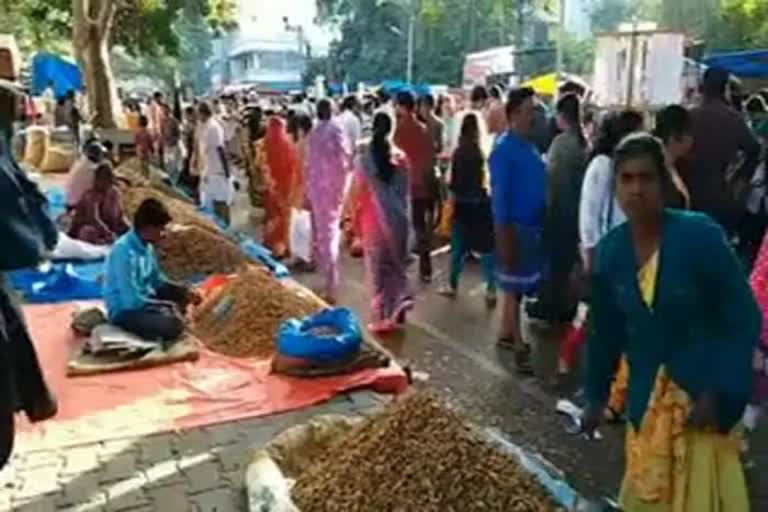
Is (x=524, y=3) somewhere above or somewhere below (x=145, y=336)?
above

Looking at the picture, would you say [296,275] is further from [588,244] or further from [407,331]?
[588,244]

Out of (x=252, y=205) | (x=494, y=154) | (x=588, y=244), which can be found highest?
(x=494, y=154)

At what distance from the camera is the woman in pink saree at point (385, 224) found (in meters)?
6.43

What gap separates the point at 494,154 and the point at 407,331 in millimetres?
1671

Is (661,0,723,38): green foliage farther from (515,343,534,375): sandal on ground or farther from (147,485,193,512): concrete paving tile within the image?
(147,485,193,512): concrete paving tile

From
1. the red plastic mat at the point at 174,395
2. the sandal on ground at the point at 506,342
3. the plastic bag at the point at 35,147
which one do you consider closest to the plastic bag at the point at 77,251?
the red plastic mat at the point at 174,395

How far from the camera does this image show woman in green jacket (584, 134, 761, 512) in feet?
8.03

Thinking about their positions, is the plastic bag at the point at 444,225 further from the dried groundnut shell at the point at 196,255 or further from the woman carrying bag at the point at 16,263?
the woman carrying bag at the point at 16,263

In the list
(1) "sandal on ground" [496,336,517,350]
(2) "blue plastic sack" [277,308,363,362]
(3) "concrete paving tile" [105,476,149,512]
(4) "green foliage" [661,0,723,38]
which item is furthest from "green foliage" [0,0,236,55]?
(3) "concrete paving tile" [105,476,149,512]

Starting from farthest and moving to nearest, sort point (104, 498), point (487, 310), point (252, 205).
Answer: point (252, 205) → point (487, 310) → point (104, 498)

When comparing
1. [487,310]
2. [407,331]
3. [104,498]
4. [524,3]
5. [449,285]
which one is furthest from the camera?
[524,3]

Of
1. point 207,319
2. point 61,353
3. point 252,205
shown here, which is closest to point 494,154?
point 207,319

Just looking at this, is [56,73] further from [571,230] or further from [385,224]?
[571,230]

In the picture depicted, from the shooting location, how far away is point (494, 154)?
565 cm
